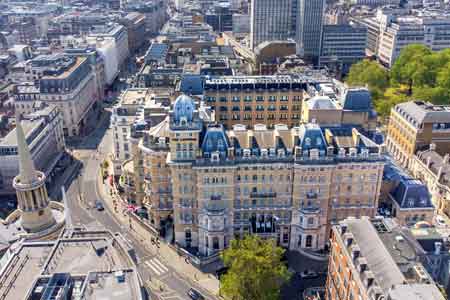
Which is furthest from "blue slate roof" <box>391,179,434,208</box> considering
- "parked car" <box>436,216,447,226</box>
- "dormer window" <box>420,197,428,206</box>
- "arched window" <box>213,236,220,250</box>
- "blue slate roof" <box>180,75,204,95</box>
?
"blue slate roof" <box>180,75,204,95</box>

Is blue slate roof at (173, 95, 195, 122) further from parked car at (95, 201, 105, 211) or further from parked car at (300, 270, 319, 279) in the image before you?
parked car at (95, 201, 105, 211)

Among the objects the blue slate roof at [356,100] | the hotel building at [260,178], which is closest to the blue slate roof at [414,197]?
the hotel building at [260,178]

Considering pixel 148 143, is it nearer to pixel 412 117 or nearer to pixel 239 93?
pixel 239 93

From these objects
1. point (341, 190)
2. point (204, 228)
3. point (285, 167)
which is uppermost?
point (285, 167)

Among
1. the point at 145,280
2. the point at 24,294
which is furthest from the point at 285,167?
the point at 24,294

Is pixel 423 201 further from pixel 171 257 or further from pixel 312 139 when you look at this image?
pixel 171 257

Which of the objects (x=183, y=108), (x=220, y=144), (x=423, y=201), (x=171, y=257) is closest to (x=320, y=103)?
(x=220, y=144)
